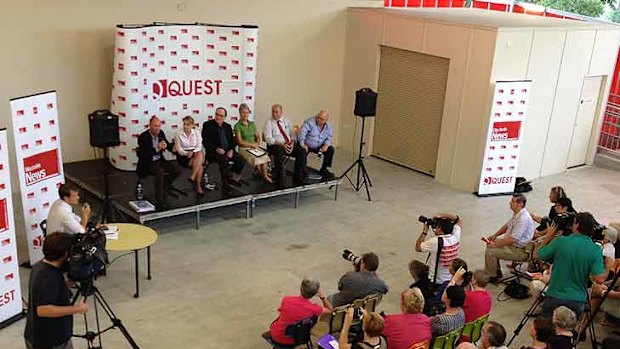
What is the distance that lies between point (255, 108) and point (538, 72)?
486 centimetres

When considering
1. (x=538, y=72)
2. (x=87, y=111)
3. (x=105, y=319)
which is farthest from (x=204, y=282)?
(x=538, y=72)

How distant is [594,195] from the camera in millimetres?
10859

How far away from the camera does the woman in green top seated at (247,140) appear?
30.3 ft

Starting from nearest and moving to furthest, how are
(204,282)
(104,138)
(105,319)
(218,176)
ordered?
(105,319)
(204,282)
(104,138)
(218,176)

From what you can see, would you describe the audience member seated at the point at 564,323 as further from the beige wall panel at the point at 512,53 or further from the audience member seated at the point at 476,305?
the beige wall panel at the point at 512,53

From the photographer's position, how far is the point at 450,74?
10445 mm

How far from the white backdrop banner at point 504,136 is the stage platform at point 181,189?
253 centimetres

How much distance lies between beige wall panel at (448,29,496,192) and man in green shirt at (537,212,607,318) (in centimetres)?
479

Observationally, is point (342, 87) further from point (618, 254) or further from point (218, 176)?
point (618, 254)

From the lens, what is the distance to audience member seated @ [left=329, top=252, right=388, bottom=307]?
554cm

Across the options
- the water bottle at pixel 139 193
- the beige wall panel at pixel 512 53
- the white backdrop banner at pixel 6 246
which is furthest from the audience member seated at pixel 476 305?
the beige wall panel at pixel 512 53

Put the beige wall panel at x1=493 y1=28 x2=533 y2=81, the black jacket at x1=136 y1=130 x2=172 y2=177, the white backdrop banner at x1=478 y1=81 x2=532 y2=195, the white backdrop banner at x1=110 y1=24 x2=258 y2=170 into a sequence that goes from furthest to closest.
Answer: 1. the white backdrop banner at x1=478 y1=81 x2=532 y2=195
2. the beige wall panel at x1=493 y1=28 x2=533 y2=81
3. the white backdrop banner at x1=110 y1=24 x2=258 y2=170
4. the black jacket at x1=136 y1=130 x2=172 y2=177

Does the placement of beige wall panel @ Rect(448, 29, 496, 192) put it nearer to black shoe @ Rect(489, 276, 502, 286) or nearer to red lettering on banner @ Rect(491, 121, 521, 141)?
red lettering on banner @ Rect(491, 121, 521, 141)

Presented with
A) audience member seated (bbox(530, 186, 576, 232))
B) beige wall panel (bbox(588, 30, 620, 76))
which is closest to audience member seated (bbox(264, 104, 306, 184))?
audience member seated (bbox(530, 186, 576, 232))
